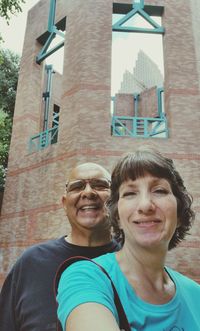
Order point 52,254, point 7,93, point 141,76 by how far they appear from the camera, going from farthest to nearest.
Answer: point 141,76
point 7,93
point 52,254

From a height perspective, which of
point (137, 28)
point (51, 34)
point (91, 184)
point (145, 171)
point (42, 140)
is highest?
point (51, 34)

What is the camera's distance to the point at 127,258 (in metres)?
1.08

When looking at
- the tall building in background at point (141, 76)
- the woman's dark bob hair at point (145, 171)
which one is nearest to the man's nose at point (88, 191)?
the woman's dark bob hair at point (145, 171)

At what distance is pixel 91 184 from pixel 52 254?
525mm

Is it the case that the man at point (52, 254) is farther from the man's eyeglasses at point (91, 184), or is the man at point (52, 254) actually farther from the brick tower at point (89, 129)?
the brick tower at point (89, 129)

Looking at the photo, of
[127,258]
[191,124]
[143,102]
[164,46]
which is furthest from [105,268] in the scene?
[143,102]

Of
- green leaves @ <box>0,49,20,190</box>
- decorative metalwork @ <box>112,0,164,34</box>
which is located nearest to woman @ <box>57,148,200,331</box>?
decorative metalwork @ <box>112,0,164,34</box>

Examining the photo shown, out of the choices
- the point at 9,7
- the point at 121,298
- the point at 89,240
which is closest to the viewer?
the point at 121,298

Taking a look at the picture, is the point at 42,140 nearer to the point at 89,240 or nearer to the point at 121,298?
the point at 89,240

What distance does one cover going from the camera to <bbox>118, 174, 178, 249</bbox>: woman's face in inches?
40.8

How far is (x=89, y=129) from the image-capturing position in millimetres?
7777

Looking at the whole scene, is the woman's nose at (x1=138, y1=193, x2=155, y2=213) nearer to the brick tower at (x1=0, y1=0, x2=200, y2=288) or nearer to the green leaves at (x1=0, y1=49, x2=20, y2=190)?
the brick tower at (x1=0, y1=0, x2=200, y2=288)

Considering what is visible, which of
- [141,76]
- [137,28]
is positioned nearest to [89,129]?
[137,28]

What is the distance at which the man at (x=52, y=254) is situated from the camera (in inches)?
64.3
